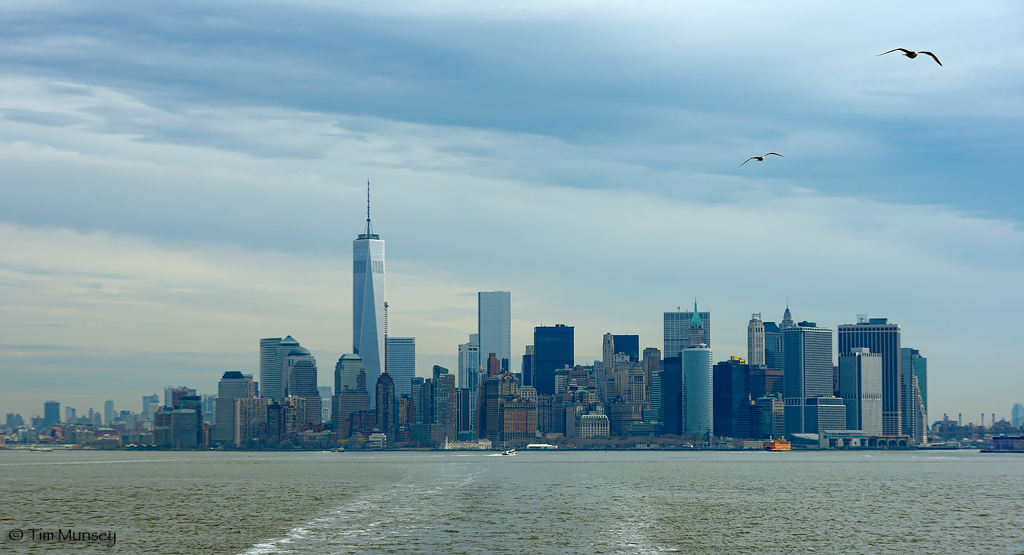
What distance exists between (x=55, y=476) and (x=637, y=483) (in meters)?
100

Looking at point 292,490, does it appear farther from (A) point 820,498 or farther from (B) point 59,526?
(A) point 820,498

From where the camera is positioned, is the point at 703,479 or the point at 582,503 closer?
the point at 582,503

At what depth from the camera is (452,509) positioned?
98625 millimetres

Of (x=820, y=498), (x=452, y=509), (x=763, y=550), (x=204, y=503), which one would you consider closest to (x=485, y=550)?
(x=763, y=550)

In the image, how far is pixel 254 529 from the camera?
8350cm

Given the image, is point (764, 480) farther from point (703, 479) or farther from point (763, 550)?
point (763, 550)

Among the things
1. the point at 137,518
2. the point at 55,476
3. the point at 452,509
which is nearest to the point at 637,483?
the point at 452,509

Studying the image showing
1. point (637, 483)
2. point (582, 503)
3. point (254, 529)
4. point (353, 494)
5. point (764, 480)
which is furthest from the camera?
point (764, 480)

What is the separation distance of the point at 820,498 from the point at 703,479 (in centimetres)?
4783

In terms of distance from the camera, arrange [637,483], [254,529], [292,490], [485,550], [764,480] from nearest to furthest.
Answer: [485,550]
[254,529]
[292,490]
[637,483]
[764,480]
